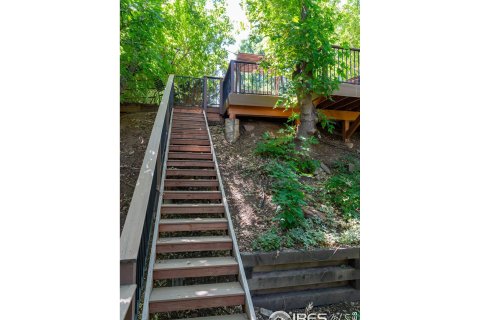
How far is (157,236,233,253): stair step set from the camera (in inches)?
109

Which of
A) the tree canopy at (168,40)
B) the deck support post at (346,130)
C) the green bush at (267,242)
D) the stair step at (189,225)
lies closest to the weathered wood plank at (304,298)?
the green bush at (267,242)

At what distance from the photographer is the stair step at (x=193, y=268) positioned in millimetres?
2496

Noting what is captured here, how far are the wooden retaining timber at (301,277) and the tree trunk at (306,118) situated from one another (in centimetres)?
294

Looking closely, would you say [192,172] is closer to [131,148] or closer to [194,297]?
[194,297]

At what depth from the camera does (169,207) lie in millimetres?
3324

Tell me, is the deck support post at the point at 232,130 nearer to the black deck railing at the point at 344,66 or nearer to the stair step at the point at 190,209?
the black deck railing at the point at 344,66

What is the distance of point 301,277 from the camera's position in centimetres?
317

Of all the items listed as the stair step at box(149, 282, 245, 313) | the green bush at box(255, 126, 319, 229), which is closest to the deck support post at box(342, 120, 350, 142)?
the green bush at box(255, 126, 319, 229)

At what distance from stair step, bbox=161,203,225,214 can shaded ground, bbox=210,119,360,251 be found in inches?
15.9

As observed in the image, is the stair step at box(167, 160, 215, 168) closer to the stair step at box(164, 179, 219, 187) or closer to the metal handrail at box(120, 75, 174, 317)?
the stair step at box(164, 179, 219, 187)
